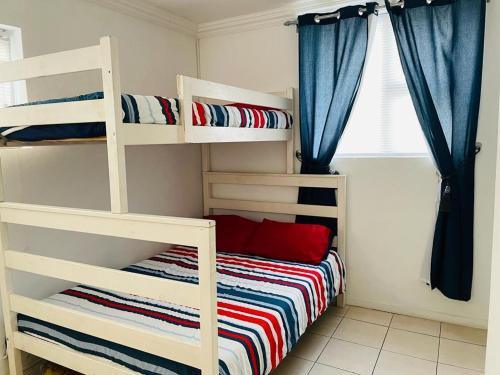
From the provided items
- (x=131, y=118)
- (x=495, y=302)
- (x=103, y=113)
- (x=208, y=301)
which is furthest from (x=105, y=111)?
(x=495, y=302)

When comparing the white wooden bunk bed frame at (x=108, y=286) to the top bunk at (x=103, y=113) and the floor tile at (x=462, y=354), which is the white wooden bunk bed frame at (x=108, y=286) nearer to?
the top bunk at (x=103, y=113)

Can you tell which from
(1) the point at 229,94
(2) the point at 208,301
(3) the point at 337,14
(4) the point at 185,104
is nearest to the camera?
(2) the point at 208,301

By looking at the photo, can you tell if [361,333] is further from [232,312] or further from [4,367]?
[4,367]

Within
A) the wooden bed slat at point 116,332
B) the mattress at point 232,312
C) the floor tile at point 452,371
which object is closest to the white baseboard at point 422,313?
the mattress at point 232,312

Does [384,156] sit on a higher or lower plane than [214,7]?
lower

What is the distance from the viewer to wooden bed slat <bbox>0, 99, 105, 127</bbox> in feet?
5.01

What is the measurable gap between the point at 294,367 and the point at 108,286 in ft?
4.13

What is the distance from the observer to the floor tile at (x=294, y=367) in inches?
89.7

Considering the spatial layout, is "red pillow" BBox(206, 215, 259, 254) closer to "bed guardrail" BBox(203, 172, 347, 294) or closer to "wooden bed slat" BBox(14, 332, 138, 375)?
"bed guardrail" BBox(203, 172, 347, 294)

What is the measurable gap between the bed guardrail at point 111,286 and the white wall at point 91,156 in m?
0.28

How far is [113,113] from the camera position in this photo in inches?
59.2

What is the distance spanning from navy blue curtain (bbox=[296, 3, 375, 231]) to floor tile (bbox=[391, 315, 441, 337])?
2.64ft

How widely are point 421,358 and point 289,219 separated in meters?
1.37

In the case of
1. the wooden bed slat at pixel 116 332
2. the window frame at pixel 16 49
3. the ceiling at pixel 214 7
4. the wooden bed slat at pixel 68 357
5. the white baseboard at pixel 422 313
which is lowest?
the white baseboard at pixel 422 313
